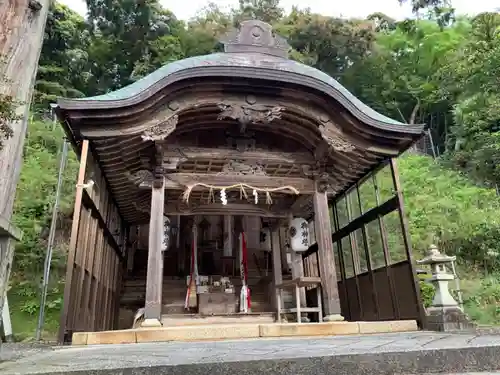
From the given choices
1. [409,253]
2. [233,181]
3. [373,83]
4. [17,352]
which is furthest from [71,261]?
[373,83]

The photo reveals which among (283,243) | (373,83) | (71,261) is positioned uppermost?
(373,83)

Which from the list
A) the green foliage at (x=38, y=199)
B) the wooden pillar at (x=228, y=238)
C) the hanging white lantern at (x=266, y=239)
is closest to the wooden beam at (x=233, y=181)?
the hanging white lantern at (x=266, y=239)

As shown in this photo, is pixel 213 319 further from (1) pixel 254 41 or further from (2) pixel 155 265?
(1) pixel 254 41

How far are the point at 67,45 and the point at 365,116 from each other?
642 inches

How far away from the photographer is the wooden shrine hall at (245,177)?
6.31 metres

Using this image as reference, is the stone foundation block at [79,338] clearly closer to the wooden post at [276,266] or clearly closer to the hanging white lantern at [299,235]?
the wooden post at [276,266]

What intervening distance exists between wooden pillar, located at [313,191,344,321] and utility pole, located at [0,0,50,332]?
5.09 m

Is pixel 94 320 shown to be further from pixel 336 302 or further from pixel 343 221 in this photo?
pixel 343 221

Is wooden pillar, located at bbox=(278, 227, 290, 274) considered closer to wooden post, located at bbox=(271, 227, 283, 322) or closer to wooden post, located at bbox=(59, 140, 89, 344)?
wooden post, located at bbox=(271, 227, 283, 322)

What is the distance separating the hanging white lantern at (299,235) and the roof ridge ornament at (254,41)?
3.60 metres

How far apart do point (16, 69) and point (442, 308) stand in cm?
626

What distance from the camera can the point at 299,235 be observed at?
8.83m

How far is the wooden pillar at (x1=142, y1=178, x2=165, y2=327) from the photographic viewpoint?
5961 millimetres

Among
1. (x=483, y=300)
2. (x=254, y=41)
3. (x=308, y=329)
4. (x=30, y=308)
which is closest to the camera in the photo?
(x=308, y=329)
